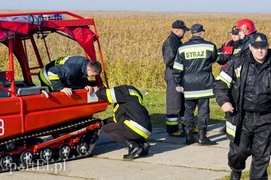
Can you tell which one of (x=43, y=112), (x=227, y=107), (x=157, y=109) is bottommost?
(x=157, y=109)

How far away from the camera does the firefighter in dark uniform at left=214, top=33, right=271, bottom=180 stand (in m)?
7.72

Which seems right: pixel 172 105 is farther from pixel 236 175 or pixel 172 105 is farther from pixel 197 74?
pixel 236 175

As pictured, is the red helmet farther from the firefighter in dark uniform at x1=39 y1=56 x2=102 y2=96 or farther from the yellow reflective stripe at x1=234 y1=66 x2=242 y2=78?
the yellow reflective stripe at x1=234 y1=66 x2=242 y2=78

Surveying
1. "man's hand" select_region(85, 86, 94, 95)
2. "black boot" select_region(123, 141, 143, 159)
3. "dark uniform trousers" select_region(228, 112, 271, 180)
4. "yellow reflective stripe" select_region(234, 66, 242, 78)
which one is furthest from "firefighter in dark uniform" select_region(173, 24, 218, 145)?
"yellow reflective stripe" select_region(234, 66, 242, 78)

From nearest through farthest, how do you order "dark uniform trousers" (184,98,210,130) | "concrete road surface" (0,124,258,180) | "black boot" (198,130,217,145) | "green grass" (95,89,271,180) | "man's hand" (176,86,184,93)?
"concrete road surface" (0,124,258,180) < "black boot" (198,130,217,145) < "dark uniform trousers" (184,98,210,130) < "man's hand" (176,86,184,93) < "green grass" (95,89,271,180)

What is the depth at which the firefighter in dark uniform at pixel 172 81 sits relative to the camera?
12078mm

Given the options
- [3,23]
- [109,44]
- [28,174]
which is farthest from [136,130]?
[109,44]

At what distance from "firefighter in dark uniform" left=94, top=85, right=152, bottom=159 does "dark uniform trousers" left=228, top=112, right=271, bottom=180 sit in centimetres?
247

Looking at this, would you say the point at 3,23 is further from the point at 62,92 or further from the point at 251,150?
the point at 251,150

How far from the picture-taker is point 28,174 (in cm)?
938

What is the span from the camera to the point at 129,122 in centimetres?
1036

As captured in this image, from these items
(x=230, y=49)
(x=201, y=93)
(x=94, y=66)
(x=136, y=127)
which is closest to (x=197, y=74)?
(x=201, y=93)

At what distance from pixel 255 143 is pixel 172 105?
445cm

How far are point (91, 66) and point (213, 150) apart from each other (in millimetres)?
2339
